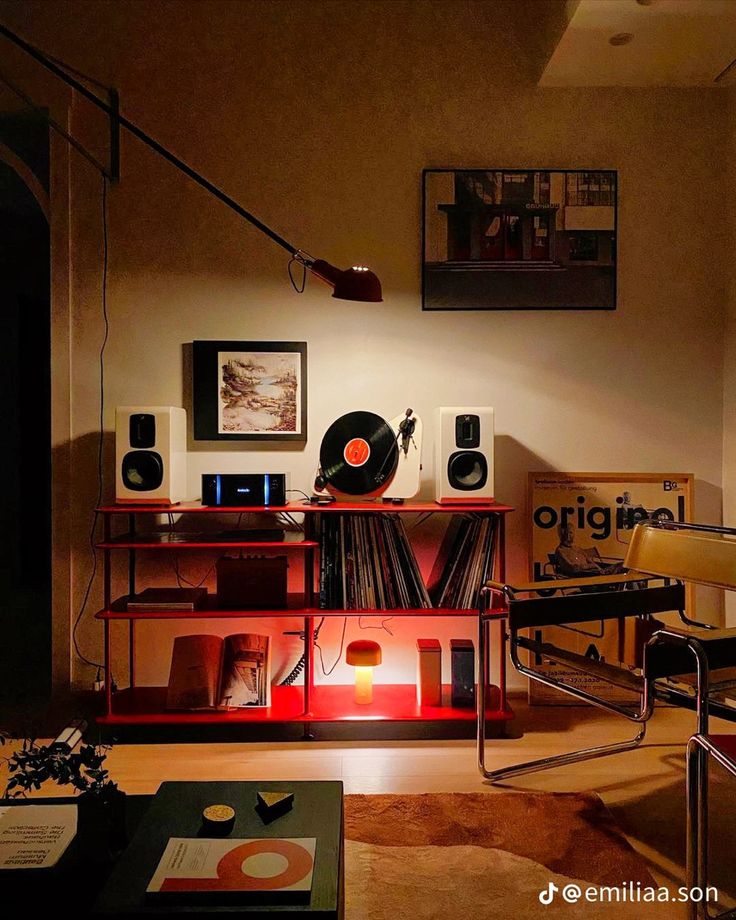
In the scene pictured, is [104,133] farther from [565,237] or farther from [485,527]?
[485,527]

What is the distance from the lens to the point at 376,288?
96.0 inches

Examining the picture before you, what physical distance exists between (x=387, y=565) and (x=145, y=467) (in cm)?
95

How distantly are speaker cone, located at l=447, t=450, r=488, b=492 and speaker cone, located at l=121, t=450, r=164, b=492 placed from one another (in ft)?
3.41

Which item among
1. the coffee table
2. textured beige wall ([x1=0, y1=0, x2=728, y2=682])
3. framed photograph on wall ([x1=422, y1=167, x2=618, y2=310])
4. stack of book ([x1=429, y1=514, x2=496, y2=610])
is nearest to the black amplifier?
textured beige wall ([x1=0, y1=0, x2=728, y2=682])

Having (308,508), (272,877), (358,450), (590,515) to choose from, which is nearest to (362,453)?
(358,450)

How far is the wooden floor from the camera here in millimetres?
2035

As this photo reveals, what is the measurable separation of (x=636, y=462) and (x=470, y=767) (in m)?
1.40

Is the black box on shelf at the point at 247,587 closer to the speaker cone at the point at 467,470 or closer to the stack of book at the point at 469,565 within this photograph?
the stack of book at the point at 469,565

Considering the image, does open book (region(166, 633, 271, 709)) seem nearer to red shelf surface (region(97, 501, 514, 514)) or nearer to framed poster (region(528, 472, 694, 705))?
red shelf surface (region(97, 501, 514, 514))

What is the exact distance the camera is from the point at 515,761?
2420 mm

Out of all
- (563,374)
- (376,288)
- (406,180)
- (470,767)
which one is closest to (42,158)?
(406,180)

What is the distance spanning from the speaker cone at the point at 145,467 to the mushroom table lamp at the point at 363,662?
935mm

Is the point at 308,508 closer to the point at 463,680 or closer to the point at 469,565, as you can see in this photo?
the point at 469,565
